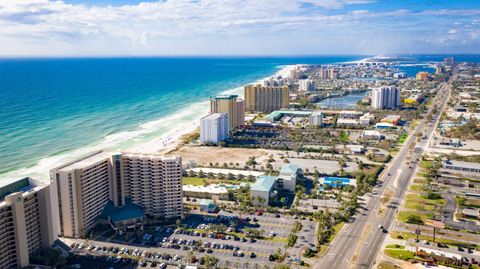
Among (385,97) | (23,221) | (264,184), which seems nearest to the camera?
(23,221)

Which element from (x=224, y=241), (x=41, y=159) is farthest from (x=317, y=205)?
(x=41, y=159)

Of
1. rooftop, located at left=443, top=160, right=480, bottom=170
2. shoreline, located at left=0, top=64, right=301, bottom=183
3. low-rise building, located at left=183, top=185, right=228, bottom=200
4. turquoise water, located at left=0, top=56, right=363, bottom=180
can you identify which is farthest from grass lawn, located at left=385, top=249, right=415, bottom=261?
turquoise water, located at left=0, top=56, right=363, bottom=180

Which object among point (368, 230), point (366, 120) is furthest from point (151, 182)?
point (366, 120)

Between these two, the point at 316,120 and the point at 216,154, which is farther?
the point at 316,120

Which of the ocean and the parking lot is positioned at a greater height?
the ocean

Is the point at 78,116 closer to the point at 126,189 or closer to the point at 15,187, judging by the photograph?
the point at 126,189

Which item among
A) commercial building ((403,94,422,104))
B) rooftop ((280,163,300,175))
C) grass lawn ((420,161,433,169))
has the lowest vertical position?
grass lawn ((420,161,433,169))

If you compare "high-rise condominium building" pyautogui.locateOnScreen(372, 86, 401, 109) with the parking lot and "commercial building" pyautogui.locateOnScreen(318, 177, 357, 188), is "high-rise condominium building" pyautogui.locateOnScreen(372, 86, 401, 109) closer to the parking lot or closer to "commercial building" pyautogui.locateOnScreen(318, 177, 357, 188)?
"commercial building" pyautogui.locateOnScreen(318, 177, 357, 188)
